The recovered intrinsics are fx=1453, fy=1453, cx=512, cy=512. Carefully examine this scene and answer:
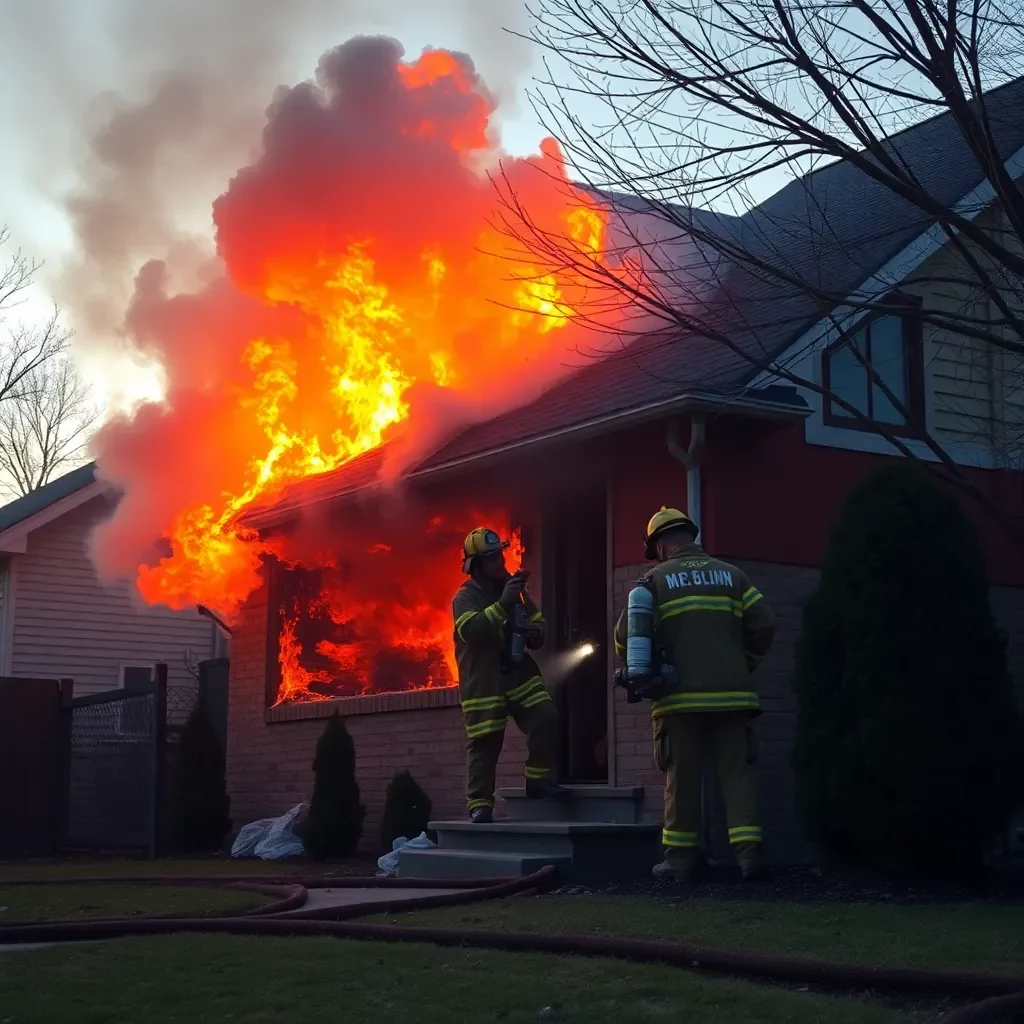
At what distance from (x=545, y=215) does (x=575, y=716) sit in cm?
384

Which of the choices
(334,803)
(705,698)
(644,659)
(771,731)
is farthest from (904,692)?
(334,803)

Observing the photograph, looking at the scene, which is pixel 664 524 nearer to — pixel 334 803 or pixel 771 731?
pixel 771 731

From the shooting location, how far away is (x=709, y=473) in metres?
9.79

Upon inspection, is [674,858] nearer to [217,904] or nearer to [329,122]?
[217,904]

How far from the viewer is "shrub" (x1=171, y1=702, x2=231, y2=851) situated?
13.7 m

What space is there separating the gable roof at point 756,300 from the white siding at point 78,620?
37.8ft

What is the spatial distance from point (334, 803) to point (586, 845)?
344 cm

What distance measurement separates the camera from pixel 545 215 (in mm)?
10461

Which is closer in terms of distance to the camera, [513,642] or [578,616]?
[513,642]

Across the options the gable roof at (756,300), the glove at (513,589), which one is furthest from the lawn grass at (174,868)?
the gable roof at (756,300)

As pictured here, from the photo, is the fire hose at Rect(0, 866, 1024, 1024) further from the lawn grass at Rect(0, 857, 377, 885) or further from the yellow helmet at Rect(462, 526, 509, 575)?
the yellow helmet at Rect(462, 526, 509, 575)

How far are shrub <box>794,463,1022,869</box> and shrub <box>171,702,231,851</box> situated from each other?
284 inches

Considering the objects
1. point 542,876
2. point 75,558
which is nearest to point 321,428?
point 542,876

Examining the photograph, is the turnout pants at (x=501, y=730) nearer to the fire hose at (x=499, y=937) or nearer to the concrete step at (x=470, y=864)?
the concrete step at (x=470, y=864)
